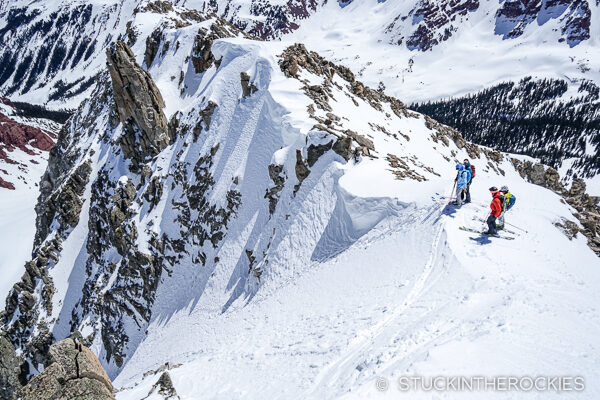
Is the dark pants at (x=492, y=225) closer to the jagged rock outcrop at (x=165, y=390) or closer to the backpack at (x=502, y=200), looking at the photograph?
the backpack at (x=502, y=200)

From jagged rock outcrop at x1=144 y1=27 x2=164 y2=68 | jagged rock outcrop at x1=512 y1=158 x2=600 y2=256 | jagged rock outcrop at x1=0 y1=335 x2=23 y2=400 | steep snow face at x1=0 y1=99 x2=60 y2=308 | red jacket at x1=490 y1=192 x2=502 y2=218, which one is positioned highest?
jagged rock outcrop at x1=144 y1=27 x2=164 y2=68

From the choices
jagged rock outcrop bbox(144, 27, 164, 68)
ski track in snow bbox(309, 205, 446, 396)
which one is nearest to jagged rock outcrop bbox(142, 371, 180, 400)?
ski track in snow bbox(309, 205, 446, 396)

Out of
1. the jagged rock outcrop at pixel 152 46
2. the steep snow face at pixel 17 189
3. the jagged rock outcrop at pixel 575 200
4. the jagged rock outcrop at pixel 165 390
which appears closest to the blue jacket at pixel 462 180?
the jagged rock outcrop at pixel 575 200

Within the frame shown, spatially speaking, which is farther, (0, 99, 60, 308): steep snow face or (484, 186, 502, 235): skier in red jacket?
(0, 99, 60, 308): steep snow face

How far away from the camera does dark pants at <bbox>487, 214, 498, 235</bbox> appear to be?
1484cm

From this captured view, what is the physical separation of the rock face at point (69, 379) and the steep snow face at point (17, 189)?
81215mm

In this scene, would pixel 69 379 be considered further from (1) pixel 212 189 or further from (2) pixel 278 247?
(1) pixel 212 189

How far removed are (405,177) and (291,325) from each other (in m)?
13.5

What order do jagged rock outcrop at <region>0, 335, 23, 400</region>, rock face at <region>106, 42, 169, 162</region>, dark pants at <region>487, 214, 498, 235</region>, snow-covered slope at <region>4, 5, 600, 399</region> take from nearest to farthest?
snow-covered slope at <region>4, 5, 600, 399</region> < dark pants at <region>487, 214, 498, 235</region> < jagged rock outcrop at <region>0, 335, 23, 400</region> < rock face at <region>106, 42, 169, 162</region>

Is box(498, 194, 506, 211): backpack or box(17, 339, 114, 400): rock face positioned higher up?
box(498, 194, 506, 211): backpack

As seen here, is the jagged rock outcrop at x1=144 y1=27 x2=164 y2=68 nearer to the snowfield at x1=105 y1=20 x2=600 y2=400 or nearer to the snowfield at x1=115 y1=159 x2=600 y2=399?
the snowfield at x1=105 y1=20 x2=600 y2=400

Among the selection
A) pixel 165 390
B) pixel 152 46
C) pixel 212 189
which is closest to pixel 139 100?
pixel 212 189

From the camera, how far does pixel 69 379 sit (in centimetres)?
1214

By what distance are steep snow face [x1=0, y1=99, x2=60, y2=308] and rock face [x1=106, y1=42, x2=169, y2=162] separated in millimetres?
59537
